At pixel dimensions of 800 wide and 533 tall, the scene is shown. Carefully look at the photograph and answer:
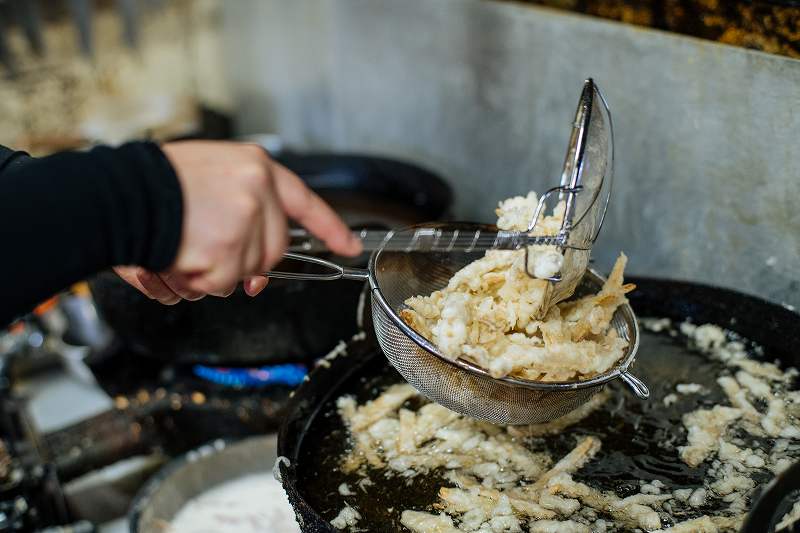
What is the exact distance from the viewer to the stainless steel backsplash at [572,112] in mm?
1774

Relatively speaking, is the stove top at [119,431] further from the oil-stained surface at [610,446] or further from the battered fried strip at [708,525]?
the battered fried strip at [708,525]

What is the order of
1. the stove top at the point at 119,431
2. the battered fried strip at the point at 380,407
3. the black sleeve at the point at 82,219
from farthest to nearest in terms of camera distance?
1. the stove top at the point at 119,431
2. the battered fried strip at the point at 380,407
3. the black sleeve at the point at 82,219

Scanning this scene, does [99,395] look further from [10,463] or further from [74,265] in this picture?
[74,265]

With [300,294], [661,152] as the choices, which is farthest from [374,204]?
[661,152]

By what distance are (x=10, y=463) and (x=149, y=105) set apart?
2.32 metres

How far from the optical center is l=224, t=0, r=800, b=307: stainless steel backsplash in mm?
1774

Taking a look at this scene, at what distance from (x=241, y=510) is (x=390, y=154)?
1738mm

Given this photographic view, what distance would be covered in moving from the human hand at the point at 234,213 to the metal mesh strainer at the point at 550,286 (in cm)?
18

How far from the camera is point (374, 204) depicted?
8.93 ft

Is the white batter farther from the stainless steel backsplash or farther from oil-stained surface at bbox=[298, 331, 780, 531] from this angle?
the stainless steel backsplash

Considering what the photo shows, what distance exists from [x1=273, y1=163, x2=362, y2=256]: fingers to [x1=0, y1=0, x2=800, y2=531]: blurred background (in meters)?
0.98

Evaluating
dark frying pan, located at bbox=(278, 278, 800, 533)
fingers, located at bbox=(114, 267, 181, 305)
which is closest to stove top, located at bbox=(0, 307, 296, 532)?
dark frying pan, located at bbox=(278, 278, 800, 533)

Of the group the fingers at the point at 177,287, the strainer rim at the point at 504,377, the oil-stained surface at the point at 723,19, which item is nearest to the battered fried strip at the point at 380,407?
the strainer rim at the point at 504,377

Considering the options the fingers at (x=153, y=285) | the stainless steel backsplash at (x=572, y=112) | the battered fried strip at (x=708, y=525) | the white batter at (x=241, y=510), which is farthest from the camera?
the white batter at (x=241, y=510)
